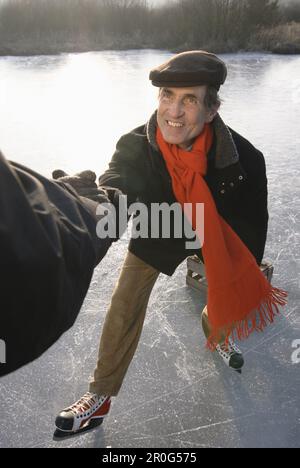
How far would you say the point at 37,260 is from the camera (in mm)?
620

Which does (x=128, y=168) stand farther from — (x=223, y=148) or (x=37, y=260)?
(x=37, y=260)

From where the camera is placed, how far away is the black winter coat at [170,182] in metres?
1.79

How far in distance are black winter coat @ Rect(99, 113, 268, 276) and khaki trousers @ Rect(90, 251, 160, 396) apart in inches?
4.5

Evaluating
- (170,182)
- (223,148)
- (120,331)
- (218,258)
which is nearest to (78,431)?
(120,331)

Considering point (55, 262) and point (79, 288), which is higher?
point (55, 262)

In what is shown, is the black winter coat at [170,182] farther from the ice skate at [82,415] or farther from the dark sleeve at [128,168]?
the ice skate at [82,415]

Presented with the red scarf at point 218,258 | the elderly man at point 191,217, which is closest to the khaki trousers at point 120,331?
the elderly man at point 191,217

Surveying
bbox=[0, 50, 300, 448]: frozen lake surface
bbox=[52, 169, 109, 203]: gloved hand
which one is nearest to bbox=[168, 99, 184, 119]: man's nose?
bbox=[52, 169, 109, 203]: gloved hand

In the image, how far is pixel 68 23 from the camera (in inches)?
735

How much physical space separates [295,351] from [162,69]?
1.49 meters

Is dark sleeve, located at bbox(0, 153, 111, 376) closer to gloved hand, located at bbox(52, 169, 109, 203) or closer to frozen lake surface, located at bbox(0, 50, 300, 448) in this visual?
gloved hand, located at bbox(52, 169, 109, 203)

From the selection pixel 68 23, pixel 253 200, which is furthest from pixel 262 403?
pixel 68 23

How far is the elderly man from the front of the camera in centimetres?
175
